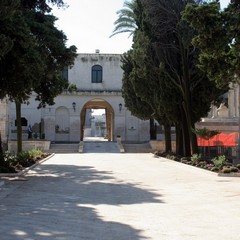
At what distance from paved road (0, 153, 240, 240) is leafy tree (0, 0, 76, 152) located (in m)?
3.61

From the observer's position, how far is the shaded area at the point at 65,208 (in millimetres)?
7473

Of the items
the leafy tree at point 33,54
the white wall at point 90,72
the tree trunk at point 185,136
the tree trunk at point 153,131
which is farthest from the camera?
the white wall at point 90,72

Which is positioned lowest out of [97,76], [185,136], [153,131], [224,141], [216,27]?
[224,141]

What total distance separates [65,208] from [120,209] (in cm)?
118

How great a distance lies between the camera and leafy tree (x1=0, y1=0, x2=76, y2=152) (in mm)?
15638

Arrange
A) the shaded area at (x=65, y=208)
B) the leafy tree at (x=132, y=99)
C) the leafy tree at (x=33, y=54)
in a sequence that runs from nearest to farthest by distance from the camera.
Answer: the shaded area at (x=65, y=208) → the leafy tree at (x=33, y=54) → the leafy tree at (x=132, y=99)

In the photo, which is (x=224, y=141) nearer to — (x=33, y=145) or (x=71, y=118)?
(x=33, y=145)

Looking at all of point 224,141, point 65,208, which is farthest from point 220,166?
point 224,141

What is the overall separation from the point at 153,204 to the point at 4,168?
357 inches

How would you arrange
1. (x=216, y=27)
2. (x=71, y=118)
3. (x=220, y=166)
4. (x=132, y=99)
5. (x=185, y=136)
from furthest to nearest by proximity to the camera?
(x=71, y=118)
(x=132, y=99)
(x=185, y=136)
(x=220, y=166)
(x=216, y=27)

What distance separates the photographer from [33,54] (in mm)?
15773

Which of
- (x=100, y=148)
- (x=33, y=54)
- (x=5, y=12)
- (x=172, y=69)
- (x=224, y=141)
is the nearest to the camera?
(x=5, y=12)

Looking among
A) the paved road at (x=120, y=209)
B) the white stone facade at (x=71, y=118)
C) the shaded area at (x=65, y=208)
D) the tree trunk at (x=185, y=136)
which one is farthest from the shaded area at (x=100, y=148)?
the paved road at (x=120, y=209)

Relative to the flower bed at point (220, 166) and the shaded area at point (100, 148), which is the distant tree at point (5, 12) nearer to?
the flower bed at point (220, 166)
